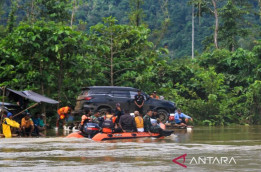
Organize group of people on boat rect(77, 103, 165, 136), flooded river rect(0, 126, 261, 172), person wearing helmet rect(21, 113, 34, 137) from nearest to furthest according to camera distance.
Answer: flooded river rect(0, 126, 261, 172)
group of people on boat rect(77, 103, 165, 136)
person wearing helmet rect(21, 113, 34, 137)

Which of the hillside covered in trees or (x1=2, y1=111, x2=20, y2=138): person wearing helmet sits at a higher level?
the hillside covered in trees

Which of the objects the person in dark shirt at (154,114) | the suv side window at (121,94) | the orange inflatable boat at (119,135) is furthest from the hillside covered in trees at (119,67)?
the orange inflatable boat at (119,135)

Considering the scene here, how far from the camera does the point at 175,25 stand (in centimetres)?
8294

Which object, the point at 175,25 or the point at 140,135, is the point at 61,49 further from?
the point at 175,25

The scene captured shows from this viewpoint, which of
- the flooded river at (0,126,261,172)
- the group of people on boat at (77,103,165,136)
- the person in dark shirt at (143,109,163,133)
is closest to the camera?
the flooded river at (0,126,261,172)

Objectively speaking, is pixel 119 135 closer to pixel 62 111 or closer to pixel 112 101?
pixel 62 111

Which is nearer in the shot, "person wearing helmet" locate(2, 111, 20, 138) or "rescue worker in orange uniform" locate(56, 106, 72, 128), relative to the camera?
"person wearing helmet" locate(2, 111, 20, 138)

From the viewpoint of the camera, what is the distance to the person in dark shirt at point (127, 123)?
21359 mm

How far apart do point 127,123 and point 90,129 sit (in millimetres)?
1422

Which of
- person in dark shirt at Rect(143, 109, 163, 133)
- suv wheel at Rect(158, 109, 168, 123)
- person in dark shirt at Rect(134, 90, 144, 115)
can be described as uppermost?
person in dark shirt at Rect(134, 90, 144, 115)

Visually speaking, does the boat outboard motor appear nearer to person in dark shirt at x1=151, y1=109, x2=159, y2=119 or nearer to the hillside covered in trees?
person in dark shirt at x1=151, y1=109, x2=159, y2=119

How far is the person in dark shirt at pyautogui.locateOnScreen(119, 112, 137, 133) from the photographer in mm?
21359

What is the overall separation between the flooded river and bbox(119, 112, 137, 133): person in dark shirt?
1305 mm

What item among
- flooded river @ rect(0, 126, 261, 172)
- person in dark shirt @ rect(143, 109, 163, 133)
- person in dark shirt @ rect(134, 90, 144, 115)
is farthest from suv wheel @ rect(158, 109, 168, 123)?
flooded river @ rect(0, 126, 261, 172)
